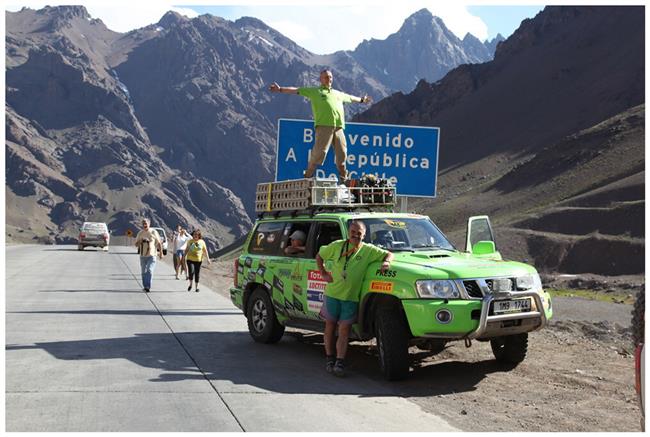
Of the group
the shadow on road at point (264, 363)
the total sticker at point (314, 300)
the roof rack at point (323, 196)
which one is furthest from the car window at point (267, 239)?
the shadow on road at point (264, 363)

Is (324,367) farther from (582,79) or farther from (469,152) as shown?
(582,79)

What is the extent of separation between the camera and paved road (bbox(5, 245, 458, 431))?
7109mm

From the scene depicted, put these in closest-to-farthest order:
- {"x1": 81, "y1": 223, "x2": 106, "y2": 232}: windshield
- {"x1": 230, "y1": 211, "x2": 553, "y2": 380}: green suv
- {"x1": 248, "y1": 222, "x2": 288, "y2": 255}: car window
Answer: {"x1": 230, "y1": 211, "x2": 553, "y2": 380}: green suv < {"x1": 248, "y1": 222, "x2": 288, "y2": 255}: car window < {"x1": 81, "y1": 223, "x2": 106, "y2": 232}: windshield

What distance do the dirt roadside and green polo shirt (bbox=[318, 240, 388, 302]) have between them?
3.43 feet

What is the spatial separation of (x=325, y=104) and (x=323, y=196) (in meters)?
2.44

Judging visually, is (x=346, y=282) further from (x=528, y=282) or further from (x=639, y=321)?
(x=639, y=321)

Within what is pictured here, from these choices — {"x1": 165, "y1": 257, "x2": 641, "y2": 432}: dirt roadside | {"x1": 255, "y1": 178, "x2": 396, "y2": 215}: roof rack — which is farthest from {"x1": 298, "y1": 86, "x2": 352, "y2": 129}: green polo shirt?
{"x1": 165, "y1": 257, "x2": 641, "y2": 432}: dirt roadside

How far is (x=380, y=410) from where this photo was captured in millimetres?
7707

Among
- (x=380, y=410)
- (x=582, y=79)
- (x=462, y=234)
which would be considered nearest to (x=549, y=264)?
(x=462, y=234)

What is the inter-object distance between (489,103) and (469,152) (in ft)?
62.2

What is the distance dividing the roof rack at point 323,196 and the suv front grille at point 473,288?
3.04 m

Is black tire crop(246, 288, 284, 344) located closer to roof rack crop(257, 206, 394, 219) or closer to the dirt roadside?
the dirt roadside

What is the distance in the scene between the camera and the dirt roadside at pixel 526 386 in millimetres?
7562

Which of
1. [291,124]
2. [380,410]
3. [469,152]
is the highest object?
[469,152]
